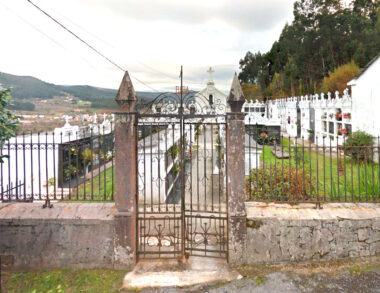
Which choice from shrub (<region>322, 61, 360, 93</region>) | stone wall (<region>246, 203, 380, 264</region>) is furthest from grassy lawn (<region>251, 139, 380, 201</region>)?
shrub (<region>322, 61, 360, 93</region>)

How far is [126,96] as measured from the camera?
454 cm

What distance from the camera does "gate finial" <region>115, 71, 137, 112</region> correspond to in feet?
14.9

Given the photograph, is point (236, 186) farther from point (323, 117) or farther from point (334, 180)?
point (323, 117)

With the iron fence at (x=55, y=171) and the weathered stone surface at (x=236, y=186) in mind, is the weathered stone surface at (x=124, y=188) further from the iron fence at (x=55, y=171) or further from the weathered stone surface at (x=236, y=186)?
the weathered stone surface at (x=236, y=186)

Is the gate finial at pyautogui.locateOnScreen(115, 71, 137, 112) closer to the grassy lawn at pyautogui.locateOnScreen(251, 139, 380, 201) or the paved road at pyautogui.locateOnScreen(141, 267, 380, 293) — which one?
the grassy lawn at pyautogui.locateOnScreen(251, 139, 380, 201)

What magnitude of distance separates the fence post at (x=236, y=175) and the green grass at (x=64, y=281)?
1.87 m

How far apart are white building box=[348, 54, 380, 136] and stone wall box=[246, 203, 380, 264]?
7.37 metres

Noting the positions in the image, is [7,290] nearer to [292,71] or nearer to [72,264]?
[72,264]

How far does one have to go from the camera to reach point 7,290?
4.16m

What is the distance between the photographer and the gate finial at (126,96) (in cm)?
454

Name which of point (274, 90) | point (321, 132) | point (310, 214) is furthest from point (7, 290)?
point (274, 90)

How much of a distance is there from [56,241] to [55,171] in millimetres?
2413

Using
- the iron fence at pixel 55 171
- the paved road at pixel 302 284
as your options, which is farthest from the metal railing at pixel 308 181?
the iron fence at pixel 55 171

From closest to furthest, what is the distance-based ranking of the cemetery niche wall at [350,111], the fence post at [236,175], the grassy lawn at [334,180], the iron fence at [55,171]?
the fence post at [236,175], the grassy lawn at [334,180], the iron fence at [55,171], the cemetery niche wall at [350,111]
